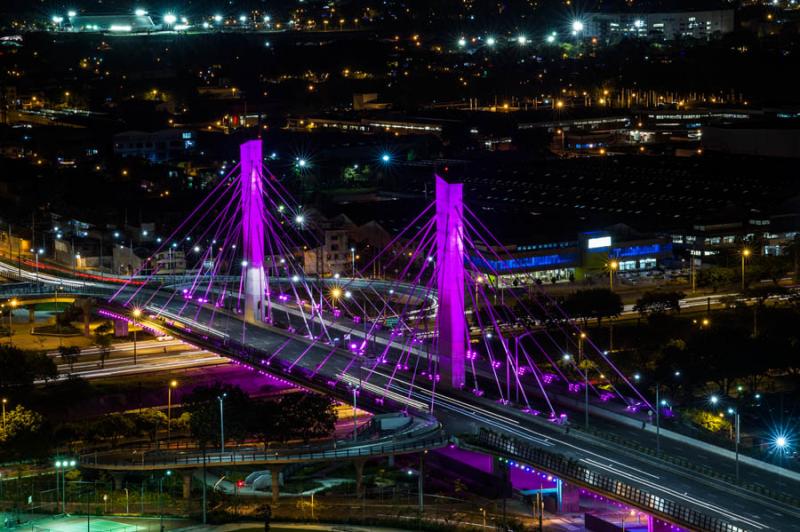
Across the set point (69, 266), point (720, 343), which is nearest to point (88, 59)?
point (69, 266)

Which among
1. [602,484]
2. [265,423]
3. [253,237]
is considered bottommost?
[602,484]

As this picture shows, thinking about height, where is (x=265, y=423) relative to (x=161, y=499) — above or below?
above

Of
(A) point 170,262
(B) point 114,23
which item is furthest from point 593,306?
(B) point 114,23

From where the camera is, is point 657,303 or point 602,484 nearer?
point 602,484

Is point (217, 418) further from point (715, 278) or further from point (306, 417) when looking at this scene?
point (715, 278)

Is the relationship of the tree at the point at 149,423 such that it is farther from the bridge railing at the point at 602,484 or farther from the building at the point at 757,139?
the building at the point at 757,139

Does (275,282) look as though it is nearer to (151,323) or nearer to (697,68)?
(151,323)
